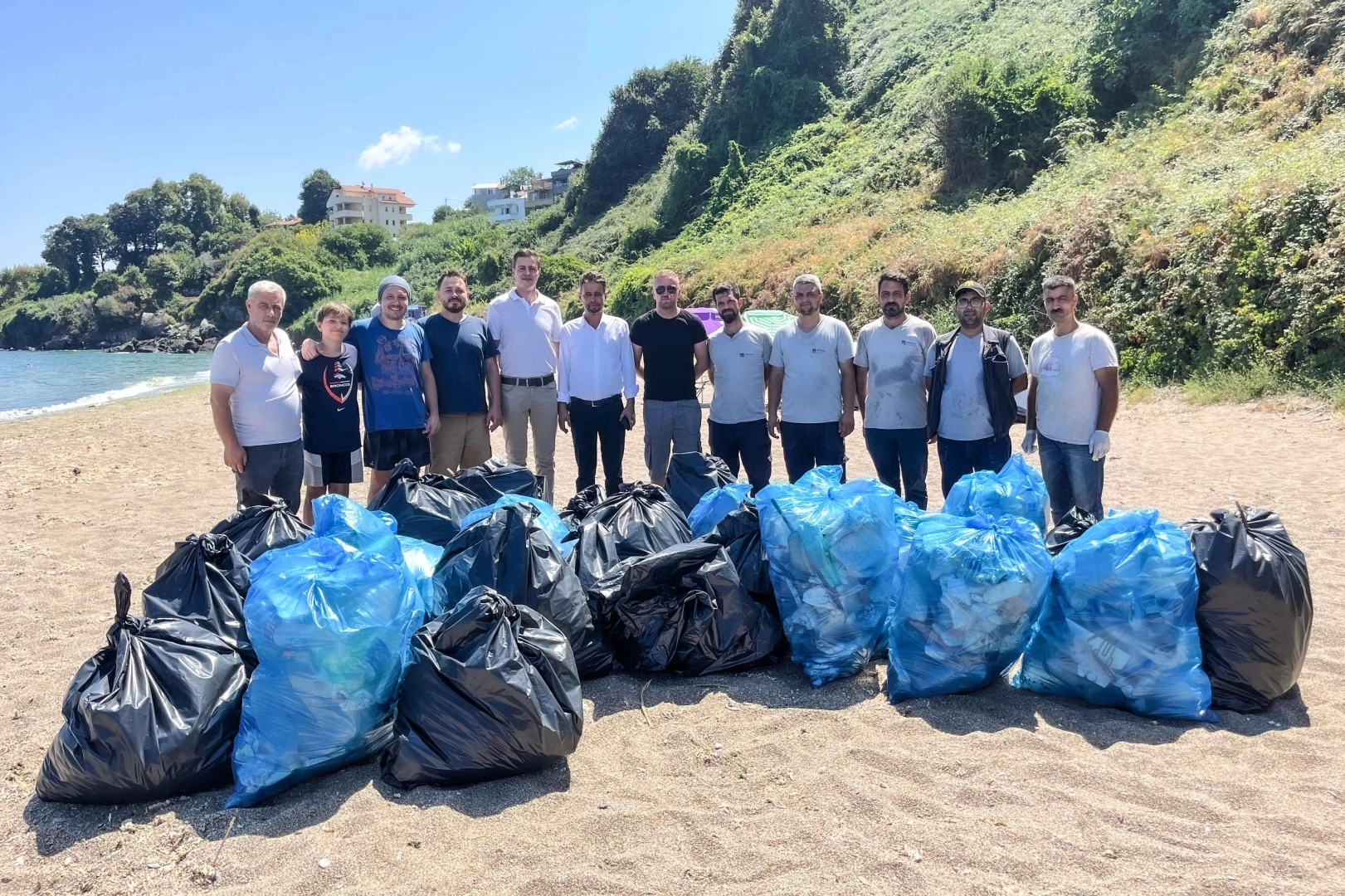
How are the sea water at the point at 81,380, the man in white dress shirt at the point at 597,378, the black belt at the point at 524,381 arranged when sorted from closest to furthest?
the man in white dress shirt at the point at 597,378 < the black belt at the point at 524,381 < the sea water at the point at 81,380

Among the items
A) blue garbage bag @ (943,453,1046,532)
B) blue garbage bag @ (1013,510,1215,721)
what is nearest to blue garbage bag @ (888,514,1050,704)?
blue garbage bag @ (1013,510,1215,721)

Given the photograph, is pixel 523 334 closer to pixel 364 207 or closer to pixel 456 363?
pixel 456 363

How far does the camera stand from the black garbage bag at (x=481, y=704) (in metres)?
2.62

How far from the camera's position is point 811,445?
514cm

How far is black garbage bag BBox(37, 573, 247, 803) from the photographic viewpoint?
8.23 feet

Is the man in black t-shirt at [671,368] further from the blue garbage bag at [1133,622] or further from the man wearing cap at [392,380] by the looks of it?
the blue garbage bag at [1133,622]

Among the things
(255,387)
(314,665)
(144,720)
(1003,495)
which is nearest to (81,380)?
(255,387)

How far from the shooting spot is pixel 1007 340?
15.4 ft

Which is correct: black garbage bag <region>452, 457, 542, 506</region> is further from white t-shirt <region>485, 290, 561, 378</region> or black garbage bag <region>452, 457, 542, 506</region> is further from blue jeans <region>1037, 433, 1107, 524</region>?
blue jeans <region>1037, 433, 1107, 524</region>

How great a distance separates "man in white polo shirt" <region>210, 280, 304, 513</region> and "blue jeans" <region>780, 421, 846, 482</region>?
2.85 m

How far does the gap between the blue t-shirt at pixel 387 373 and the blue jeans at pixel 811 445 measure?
7.44ft

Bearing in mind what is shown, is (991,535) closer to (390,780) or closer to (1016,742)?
(1016,742)

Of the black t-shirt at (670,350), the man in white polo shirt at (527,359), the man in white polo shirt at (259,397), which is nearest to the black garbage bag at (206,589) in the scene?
the man in white polo shirt at (259,397)

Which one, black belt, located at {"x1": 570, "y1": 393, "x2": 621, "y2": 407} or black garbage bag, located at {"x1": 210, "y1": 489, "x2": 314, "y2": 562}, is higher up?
black belt, located at {"x1": 570, "y1": 393, "x2": 621, "y2": 407}
